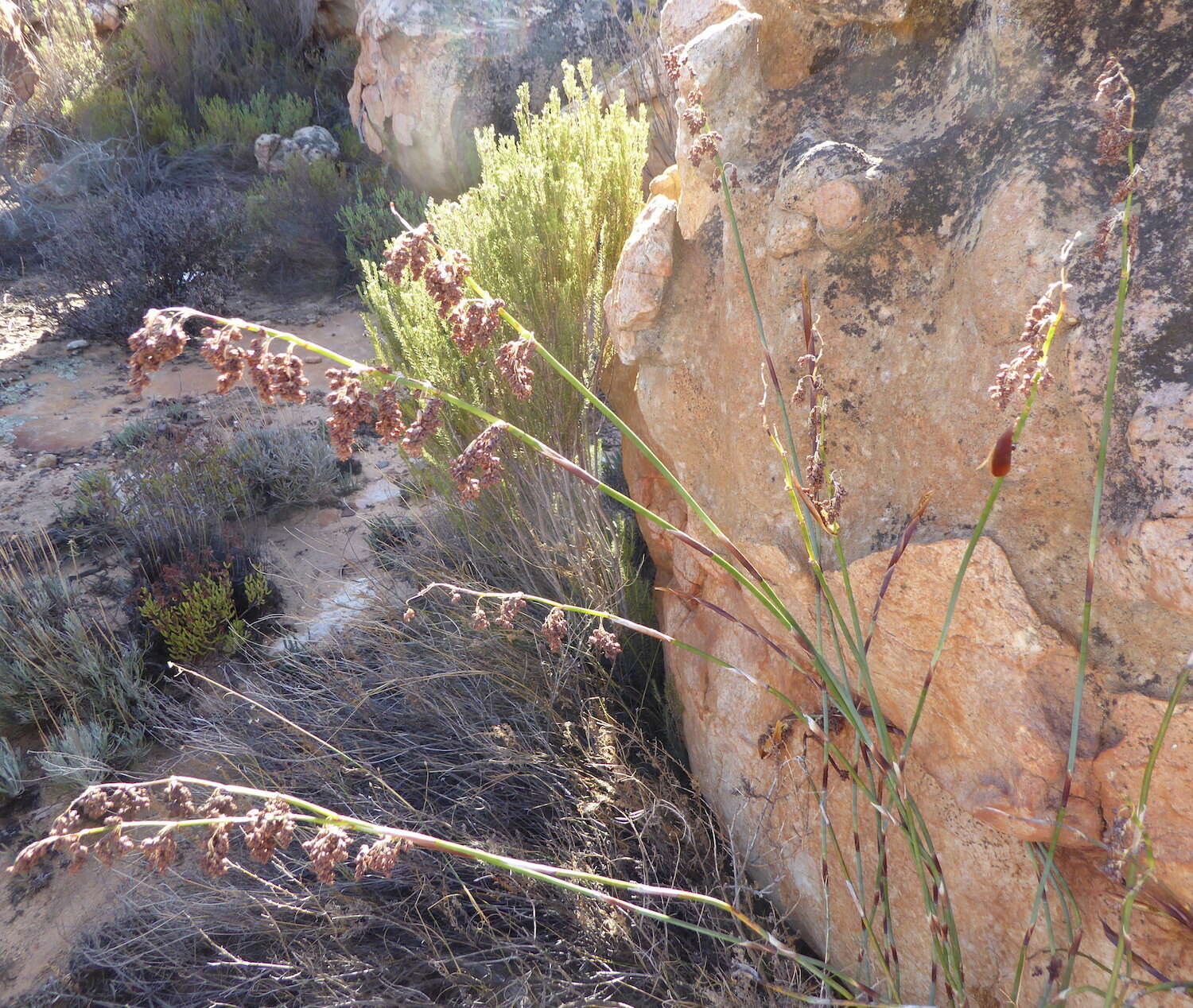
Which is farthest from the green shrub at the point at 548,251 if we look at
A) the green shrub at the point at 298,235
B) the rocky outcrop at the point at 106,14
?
the rocky outcrop at the point at 106,14

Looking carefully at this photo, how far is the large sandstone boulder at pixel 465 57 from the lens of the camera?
7.03 meters

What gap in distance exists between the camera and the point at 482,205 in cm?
305

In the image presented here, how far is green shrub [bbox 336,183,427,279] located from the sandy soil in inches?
20.1

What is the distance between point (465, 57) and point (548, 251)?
524cm

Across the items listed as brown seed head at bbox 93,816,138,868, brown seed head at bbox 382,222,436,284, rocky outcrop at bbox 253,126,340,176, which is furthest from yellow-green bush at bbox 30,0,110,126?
brown seed head at bbox 93,816,138,868

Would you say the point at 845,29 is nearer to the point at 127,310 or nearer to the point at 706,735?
the point at 706,735

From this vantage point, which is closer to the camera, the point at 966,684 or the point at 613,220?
the point at 966,684

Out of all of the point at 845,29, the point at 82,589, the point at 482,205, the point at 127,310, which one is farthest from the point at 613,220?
the point at 127,310

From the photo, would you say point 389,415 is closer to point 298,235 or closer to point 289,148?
point 298,235

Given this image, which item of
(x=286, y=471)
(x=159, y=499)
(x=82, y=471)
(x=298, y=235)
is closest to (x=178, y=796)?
(x=159, y=499)

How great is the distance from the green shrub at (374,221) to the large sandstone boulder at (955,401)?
5.48 metres

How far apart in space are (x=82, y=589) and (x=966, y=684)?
3.79 meters

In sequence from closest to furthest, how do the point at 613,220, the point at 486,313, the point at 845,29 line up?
the point at 486,313, the point at 845,29, the point at 613,220

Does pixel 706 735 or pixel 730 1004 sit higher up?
pixel 706 735
